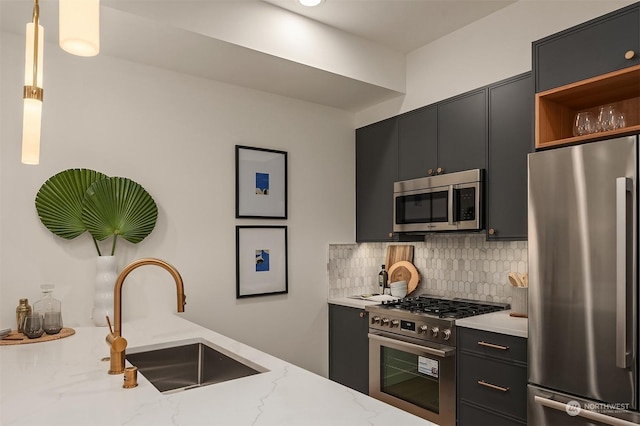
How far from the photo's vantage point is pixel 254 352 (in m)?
1.81

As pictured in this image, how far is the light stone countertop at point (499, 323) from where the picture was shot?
2293 mm

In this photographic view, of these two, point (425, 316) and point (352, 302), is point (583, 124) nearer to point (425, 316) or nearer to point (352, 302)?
point (425, 316)

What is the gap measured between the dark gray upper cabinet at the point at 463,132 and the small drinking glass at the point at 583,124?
613 millimetres

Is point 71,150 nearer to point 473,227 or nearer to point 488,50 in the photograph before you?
point 473,227

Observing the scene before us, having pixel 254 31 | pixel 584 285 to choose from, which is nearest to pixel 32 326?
pixel 254 31

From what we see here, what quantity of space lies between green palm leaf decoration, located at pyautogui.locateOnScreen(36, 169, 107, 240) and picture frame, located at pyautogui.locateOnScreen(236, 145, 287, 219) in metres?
0.97

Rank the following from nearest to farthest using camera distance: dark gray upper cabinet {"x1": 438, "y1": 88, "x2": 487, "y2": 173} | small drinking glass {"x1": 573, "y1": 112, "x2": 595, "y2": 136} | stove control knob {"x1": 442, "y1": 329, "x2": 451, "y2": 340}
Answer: small drinking glass {"x1": 573, "y1": 112, "x2": 595, "y2": 136}, stove control knob {"x1": 442, "y1": 329, "x2": 451, "y2": 340}, dark gray upper cabinet {"x1": 438, "y1": 88, "x2": 487, "y2": 173}

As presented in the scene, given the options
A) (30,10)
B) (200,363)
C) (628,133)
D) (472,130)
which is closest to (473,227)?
(472,130)

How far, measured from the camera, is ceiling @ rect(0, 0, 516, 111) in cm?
228

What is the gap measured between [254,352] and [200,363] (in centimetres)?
42

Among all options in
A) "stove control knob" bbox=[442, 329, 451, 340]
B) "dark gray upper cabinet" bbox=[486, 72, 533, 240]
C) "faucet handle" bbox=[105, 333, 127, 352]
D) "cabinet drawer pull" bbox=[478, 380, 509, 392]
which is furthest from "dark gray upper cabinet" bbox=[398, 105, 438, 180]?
"faucet handle" bbox=[105, 333, 127, 352]

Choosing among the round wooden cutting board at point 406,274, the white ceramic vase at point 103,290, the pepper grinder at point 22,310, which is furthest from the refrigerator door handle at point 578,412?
the pepper grinder at point 22,310

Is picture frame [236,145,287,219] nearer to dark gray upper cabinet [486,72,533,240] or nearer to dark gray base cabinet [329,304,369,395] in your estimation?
dark gray base cabinet [329,304,369,395]

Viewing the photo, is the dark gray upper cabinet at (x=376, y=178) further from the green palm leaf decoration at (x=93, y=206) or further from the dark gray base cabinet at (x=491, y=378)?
the green palm leaf decoration at (x=93, y=206)
